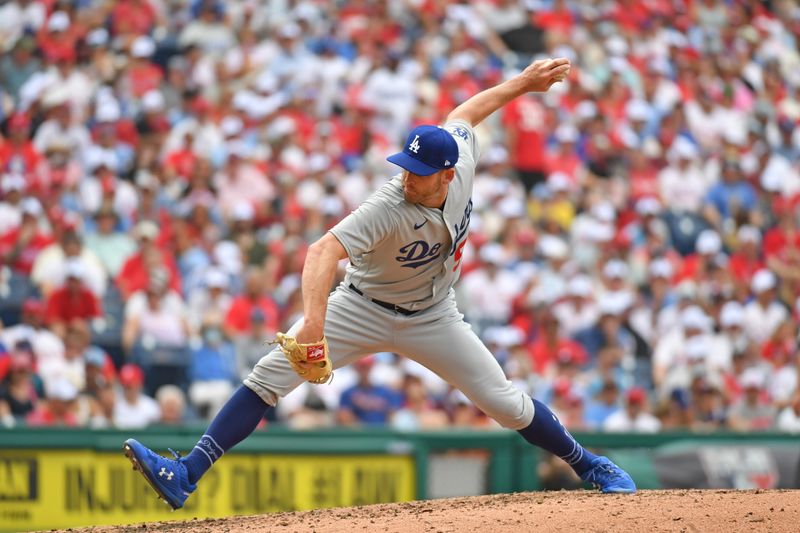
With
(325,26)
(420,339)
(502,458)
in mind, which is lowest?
(502,458)

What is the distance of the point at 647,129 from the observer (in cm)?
1498

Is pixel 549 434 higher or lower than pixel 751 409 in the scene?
higher

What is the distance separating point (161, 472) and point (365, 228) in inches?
53.1

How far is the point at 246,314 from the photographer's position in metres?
10.6

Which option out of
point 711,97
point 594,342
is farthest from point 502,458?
point 711,97

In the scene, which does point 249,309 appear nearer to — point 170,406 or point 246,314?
point 246,314

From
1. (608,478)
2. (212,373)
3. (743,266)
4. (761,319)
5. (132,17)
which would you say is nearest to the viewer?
(608,478)

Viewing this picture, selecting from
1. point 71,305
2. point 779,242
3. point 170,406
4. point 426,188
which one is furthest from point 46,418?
point 779,242

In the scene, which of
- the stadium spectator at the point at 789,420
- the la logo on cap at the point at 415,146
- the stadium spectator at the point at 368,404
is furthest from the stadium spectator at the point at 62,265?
the stadium spectator at the point at 789,420

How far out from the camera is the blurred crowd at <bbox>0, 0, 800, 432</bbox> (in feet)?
33.3

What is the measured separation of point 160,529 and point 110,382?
13.5 ft

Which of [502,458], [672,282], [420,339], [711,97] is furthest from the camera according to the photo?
[711,97]

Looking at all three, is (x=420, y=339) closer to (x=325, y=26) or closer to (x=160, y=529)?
(x=160, y=529)

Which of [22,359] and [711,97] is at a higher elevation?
[711,97]
